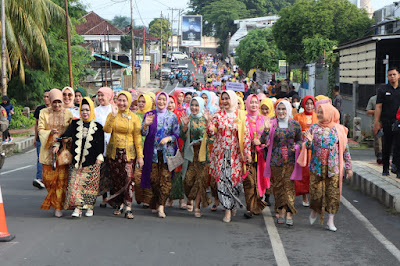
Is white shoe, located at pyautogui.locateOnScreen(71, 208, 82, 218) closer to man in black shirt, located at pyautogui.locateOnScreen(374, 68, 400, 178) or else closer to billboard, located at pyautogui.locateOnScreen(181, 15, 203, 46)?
man in black shirt, located at pyautogui.locateOnScreen(374, 68, 400, 178)

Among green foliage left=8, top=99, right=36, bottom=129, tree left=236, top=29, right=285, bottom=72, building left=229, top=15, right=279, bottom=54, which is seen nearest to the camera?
green foliage left=8, top=99, right=36, bottom=129

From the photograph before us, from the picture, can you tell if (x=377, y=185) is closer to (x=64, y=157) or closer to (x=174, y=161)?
(x=174, y=161)

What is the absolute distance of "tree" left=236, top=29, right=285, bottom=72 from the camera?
207ft

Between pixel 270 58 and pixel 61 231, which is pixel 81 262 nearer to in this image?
pixel 61 231

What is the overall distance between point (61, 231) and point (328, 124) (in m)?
3.54

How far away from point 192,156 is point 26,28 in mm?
20233

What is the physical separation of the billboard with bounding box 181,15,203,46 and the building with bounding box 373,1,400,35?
265 ft

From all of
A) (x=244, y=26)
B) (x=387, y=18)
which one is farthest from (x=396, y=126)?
(x=244, y=26)

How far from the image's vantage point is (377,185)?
33.2 feet

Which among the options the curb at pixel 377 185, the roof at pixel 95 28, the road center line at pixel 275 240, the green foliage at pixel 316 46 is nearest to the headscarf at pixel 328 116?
the road center line at pixel 275 240

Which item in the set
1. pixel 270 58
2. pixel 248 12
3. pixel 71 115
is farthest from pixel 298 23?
pixel 248 12

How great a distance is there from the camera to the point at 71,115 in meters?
8.64

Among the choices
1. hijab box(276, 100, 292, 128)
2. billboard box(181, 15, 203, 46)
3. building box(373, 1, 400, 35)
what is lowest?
hijab box(276, 100, 292, 128)

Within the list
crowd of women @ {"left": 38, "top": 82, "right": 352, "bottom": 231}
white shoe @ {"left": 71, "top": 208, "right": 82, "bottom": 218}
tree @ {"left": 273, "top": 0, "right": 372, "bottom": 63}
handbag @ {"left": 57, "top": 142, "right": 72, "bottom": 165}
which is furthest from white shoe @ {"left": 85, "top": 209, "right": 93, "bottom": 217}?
tree @ {"left": 273, "top": 0, "right": 372, "bottom": 63}
